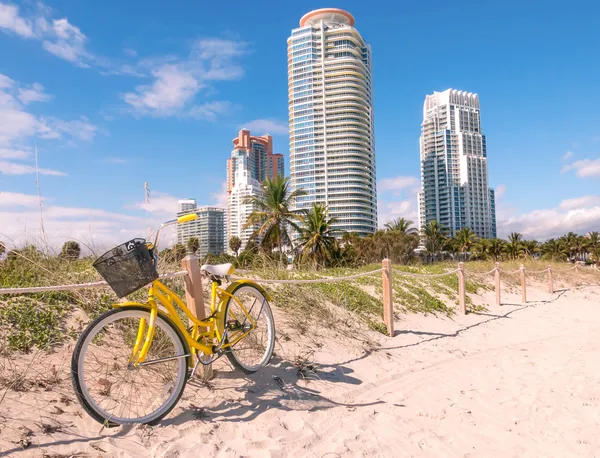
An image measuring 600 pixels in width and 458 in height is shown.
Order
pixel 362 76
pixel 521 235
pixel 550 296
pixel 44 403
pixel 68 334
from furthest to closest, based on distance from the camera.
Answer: pixel 362 76 → pixel 521 235 → pixel 550 296 → pixel 68 334 → pixel 44 403

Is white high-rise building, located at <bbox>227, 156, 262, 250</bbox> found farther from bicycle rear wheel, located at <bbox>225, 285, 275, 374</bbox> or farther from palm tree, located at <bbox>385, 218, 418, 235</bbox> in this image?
bicycle rear wheel, located at <bbox>225, 285, 275, 374</bbox>

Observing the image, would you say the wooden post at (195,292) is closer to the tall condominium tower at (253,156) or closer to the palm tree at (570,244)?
the palm tree at (570,244)

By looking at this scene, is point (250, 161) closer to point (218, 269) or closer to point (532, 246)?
point (532, 246)

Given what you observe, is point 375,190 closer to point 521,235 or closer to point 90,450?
point 521,235

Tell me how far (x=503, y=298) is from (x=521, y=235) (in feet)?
187

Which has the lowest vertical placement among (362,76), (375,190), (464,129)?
(375,190)

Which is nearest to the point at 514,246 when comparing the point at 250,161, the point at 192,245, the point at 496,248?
the point at 496,248

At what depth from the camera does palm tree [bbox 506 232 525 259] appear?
5841cm

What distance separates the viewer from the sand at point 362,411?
2.65 meters

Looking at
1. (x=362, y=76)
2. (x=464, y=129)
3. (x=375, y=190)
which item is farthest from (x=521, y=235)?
(x=464, y=129)

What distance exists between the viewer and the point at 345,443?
290 cm

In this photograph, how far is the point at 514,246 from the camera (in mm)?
59125

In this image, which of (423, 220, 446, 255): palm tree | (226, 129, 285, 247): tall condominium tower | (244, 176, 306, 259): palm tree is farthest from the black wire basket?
(226, 129, 285, 247): tall condominium tower

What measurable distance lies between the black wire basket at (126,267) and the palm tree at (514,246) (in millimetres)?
63195
